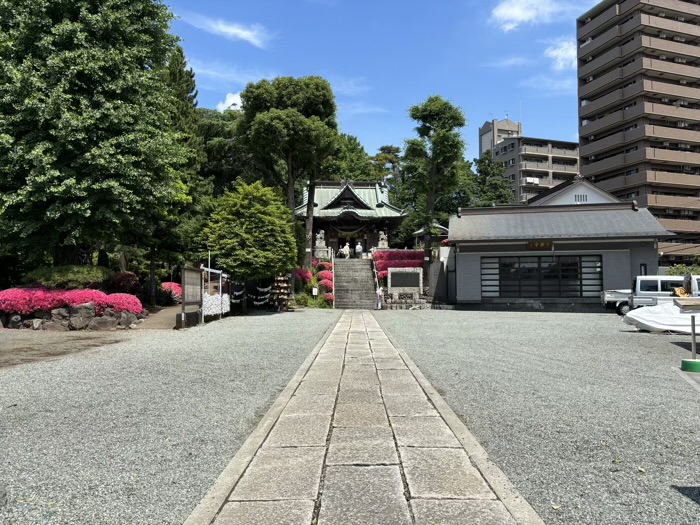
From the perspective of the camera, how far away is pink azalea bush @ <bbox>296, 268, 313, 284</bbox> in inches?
1112

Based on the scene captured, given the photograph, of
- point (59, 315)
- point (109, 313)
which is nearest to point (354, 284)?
point (109, 313)

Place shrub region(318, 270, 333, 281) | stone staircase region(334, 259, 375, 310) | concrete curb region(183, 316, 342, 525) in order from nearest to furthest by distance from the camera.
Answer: concrete curb region(183, 316, 342, 525)
stone staircase region(334, 259, 375, 310)
shrub region(318, 270, 333, 281)

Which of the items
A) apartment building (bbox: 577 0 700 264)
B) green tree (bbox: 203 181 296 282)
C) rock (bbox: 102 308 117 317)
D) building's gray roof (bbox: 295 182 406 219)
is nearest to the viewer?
rock (bbox: 102 308 117 317)

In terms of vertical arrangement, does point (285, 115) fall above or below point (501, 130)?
below

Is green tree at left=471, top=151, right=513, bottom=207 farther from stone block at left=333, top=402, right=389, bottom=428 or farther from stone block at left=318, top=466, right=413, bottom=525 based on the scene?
stone block at left=318, top=466, right=413, bottom=525

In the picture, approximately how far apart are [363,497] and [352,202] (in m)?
37.5

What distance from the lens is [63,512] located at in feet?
9.71

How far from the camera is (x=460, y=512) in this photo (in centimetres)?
285

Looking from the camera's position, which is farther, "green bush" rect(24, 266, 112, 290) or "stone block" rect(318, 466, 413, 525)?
"green bush" rect(24, 266, 112, 290)

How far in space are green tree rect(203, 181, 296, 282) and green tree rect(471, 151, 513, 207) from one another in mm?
30272

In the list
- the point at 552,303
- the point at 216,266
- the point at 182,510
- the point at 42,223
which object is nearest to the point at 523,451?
the point at 182,510

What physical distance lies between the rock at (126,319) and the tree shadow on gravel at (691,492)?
1391cm

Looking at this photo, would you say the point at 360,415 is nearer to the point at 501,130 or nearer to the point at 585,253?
the point at 585,253

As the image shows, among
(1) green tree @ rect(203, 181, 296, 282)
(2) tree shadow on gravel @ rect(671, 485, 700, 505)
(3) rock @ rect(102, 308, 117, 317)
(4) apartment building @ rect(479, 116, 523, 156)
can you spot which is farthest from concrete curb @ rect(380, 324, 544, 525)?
(4) apartment building @ rect(479, 116, 523, 156)
